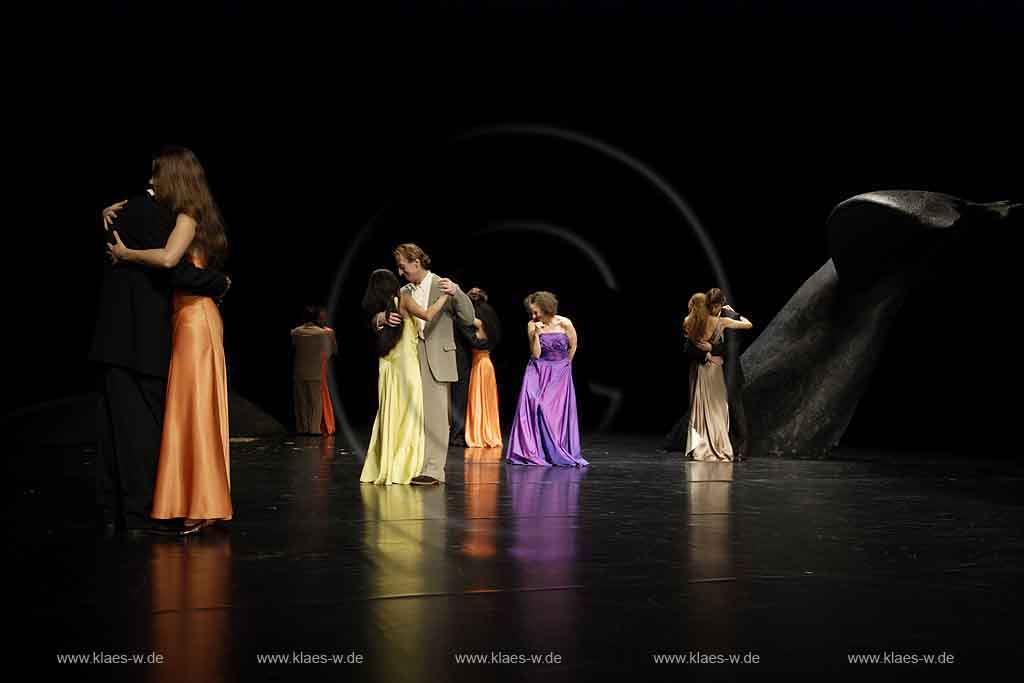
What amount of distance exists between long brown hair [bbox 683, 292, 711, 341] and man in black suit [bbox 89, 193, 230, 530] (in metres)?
6.46

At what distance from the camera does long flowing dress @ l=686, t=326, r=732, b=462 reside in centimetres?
1061

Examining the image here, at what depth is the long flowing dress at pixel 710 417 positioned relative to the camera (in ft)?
34.8

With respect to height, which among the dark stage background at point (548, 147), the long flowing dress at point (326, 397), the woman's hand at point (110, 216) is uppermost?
the dark stage background at point (548, 147)

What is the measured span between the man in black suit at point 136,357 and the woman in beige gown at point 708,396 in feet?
21.3

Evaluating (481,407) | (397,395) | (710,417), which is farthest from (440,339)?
(481,407)

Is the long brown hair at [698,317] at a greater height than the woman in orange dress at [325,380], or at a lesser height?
greater

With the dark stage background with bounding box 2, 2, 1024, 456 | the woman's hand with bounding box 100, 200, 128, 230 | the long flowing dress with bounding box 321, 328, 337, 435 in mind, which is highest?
the dark stage background with bounding box 2, 2, 1024, 456

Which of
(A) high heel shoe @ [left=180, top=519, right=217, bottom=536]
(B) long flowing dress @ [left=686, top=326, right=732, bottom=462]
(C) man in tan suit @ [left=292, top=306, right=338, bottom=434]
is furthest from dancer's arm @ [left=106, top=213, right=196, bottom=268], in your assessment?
(C) man in tan suit @ [left=292, top=306, right=338, bottom=434]

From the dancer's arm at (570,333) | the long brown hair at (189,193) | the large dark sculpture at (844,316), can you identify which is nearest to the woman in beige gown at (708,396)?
Answer: the large dark sculpture at (844,316)

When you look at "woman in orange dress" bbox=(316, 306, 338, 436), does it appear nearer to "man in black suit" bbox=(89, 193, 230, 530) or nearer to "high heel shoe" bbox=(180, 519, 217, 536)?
"man in black suit" bbox=(89, 193, 230, 530)

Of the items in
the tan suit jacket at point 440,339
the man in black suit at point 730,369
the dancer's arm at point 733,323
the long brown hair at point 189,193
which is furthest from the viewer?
the man in black suit at point 730,369

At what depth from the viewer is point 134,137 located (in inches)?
456

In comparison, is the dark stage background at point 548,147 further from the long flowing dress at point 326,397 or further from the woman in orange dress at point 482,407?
the woman in orange dress at point 482,407

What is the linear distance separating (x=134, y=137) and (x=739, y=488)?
7632 mm
